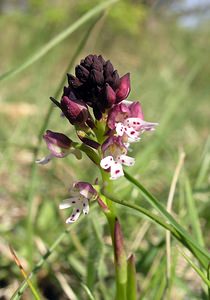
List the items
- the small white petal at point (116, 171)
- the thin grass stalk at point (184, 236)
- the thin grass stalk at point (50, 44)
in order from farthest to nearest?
the thin grass stalk at point (50, 44) < the thin grass stalk at point (184, 236) < the small white petal at point (116, 171)

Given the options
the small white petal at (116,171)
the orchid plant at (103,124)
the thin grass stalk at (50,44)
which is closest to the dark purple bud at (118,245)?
the orchid plant at (103,124)

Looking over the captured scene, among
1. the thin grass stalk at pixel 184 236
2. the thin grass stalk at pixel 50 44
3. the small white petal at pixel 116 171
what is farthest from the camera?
the thin grass stalk at pixel 50 44

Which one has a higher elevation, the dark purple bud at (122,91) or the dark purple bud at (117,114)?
the dark purple bud at (122,91)

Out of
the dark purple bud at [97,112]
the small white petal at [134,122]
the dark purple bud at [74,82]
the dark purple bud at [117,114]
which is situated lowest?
the small white petal at [134,122]

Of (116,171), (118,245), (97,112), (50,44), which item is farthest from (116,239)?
(50,44)

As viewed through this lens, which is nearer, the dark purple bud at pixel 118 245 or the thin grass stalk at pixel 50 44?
the dark purple bud at pixel 118 245

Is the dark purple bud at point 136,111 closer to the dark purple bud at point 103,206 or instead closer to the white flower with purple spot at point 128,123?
the white flower with purple spot at point 128,123

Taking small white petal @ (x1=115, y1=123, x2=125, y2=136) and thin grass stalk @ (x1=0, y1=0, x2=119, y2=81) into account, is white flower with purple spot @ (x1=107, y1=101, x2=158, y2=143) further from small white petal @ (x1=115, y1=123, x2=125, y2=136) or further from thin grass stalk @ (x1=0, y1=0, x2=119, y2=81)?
thin grass stalk @ (x1=0, y1=0, x2=119, y2=81)

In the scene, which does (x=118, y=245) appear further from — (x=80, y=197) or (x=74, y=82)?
(x=74, y=82)

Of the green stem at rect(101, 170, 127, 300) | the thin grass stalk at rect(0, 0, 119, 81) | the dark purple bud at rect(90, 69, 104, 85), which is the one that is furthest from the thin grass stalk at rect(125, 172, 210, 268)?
the thin grass stalk at rect(0, 0, 119, 81)
